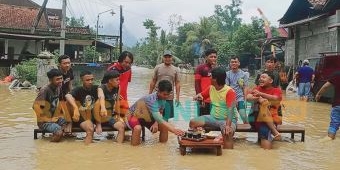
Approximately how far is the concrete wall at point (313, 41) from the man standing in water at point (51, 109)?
16.2 m

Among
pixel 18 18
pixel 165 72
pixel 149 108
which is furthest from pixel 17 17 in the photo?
Result: pixel 149 108

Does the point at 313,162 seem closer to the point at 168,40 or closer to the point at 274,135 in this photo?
the point at 274,135

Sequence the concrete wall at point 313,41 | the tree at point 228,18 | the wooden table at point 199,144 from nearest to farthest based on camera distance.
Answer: the wooden table at point 199,144 < the concrete wall at point 313,41 < the tree at point 228,18

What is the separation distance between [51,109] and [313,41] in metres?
20.2

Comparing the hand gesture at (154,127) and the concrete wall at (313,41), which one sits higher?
the concrete wall at (313,41)

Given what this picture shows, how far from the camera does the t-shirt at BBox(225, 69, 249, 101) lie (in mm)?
8469

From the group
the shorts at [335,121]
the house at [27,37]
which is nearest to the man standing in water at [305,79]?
the shorts at [335,121]

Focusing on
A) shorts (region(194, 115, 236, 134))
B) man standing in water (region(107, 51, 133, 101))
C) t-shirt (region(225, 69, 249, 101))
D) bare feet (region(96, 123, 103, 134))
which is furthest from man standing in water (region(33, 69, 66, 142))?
t-shirt (region(225, 69, 249, 101))

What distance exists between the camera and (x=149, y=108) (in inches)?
295

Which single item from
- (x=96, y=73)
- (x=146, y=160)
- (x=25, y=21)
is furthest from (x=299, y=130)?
(x=25, y=21)

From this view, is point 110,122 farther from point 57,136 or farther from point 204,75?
point 204,75

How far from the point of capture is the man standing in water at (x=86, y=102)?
7.51 meters

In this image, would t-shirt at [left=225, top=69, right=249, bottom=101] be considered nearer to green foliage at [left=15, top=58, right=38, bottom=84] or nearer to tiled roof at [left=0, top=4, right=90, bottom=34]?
green foliage at [left=15, top=58, right=38, bottom=84]

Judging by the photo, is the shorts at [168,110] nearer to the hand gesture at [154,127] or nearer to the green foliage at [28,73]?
the hand gesture at [154,127]
